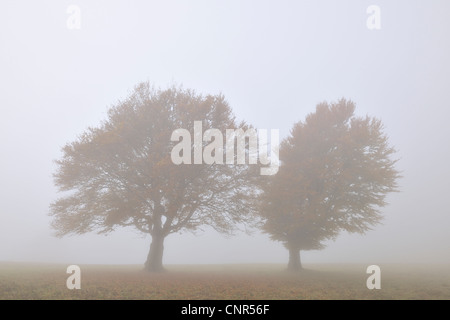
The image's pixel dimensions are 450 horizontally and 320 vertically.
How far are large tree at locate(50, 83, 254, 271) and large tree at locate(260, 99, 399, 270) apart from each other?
125 inches

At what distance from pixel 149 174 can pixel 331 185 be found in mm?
14672

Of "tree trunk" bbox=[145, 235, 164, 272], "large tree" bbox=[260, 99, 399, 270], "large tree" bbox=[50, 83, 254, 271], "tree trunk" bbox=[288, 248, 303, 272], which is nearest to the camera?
"large tree" bbox=[50, 83, 254, 271]

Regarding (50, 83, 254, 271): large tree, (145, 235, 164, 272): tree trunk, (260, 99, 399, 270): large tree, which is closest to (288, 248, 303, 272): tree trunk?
(260, 99, 399, 270): large tree

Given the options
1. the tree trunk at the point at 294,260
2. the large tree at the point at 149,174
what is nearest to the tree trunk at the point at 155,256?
the large tree at the point at 149,174

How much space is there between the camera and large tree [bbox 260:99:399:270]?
2120 cm

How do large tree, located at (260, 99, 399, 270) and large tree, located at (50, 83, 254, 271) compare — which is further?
large tree, located at (260, 99, 399, 270)

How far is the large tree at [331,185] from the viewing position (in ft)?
69.6

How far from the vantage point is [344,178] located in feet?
68.5

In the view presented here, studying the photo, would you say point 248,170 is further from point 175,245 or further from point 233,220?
point 175,245

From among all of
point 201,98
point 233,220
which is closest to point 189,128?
point 201,98

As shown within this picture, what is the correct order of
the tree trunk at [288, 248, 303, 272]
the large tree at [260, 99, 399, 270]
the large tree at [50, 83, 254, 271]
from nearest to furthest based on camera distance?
1. the large tree at [50, 83, 254, 271]
2. the large tree at [260, 99, 399, 270]
3. the tree trunk at [288, 248, 303, 272]

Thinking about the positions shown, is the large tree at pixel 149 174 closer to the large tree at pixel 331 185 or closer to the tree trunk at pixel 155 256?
the tree trunk at pixel 155 256

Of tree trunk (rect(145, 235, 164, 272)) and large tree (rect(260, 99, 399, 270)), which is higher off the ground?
large tree (rect(260, 99, 399, 270))

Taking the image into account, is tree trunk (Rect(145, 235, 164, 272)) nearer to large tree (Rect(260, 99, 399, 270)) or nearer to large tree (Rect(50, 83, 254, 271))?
large tree (Rect(50, 83, 254, 271))
